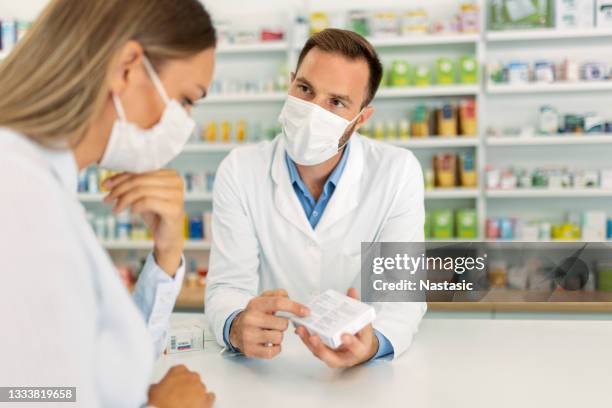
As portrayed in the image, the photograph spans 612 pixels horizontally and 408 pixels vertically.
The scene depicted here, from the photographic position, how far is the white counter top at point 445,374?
1.29 m

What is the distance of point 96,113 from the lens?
980mm

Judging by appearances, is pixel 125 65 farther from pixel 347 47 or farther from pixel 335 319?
pixel 347 47

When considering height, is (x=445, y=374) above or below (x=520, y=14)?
below

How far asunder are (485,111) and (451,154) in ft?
1.43

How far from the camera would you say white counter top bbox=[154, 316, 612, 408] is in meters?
1.29

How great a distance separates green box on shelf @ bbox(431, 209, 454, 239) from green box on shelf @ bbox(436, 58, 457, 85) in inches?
40.3

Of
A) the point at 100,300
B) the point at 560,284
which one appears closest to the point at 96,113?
the point at 100,300

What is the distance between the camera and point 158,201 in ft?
4.10

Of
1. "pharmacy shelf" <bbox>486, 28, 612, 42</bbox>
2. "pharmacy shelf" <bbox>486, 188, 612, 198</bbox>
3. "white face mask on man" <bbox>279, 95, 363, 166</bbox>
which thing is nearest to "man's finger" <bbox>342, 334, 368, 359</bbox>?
"white face mask on man" <bbox>279, 95, 363, 166</bbox>

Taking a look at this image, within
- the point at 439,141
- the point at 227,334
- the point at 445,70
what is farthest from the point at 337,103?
the point at 445,70

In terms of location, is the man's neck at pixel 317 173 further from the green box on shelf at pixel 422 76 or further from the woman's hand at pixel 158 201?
the green box on shelf at pixel 422 76

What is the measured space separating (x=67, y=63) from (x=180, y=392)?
0.65 meters

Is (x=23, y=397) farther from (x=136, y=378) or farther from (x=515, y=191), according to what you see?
(x=515, y=191)

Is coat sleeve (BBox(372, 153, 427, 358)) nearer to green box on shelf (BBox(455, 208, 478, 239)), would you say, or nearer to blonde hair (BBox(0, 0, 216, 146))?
blonde hair (BBox(0, 0, 216, 146))
